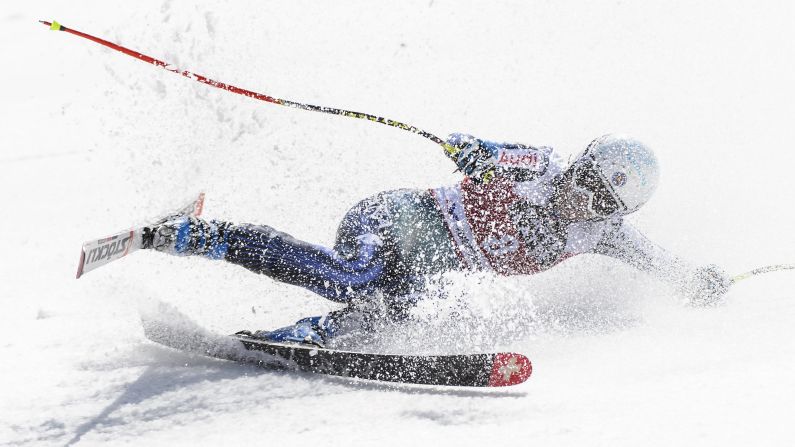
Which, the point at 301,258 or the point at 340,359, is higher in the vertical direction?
the point at 301,258

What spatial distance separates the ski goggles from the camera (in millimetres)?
3275

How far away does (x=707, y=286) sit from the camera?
11.9 feet

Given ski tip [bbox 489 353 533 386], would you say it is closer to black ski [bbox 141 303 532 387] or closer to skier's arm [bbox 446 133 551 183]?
black ski [bbox 141 303 532 387]

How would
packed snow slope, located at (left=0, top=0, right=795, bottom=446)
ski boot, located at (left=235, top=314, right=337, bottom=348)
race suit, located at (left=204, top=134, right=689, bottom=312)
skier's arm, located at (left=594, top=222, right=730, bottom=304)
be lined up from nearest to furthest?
1. packed snow slope, located at (left=0, top=0, right=795, bottom=446)
2. ski boot, located at (left=235, top=314, right=337, bottom=348)
3. race suit, located at (left=204, top=134, right=689, bottom=312)
4. skier's arm, located at (left=594, top=222, right=730, bottom=304)

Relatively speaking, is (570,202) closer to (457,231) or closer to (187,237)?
(457,231)

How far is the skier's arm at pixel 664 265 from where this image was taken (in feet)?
11.7

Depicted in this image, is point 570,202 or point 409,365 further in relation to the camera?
point 570,202

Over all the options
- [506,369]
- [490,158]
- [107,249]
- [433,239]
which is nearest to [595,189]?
[490,158]

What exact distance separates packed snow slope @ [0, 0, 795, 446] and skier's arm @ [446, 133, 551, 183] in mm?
592

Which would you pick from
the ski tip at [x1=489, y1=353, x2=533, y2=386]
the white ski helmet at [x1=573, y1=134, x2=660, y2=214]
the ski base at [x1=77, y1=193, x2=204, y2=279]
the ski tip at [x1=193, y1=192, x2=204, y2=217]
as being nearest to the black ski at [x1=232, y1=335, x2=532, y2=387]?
the ski tip at [x1=489, y1=353, x2=533, y2=386]

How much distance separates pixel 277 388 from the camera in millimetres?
2770

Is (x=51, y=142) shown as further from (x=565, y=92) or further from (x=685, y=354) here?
(x=685, y=354)

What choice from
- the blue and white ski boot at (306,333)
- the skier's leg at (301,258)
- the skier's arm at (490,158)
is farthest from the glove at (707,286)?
the blue and white ski boot at (306,333)

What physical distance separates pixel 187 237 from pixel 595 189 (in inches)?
76.0
